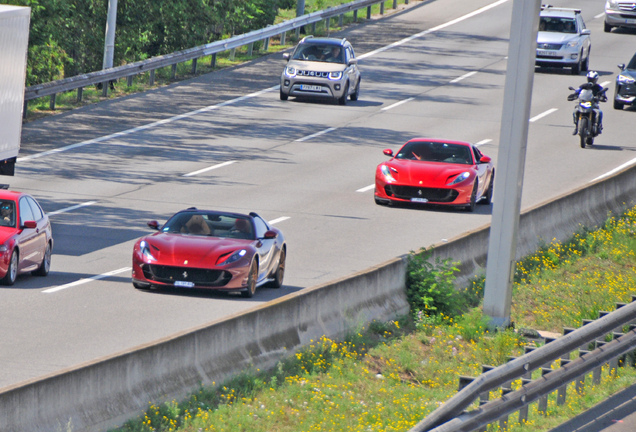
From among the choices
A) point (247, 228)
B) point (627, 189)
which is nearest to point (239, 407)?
point (247, 228)

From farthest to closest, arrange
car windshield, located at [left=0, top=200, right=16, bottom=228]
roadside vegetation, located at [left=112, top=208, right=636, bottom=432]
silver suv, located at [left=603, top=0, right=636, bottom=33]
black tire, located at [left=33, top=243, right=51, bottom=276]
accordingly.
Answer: silver suv, located at [left=603, top=0, right=636, bottom=33] → black tire, located at [left=33, top=243, right=51, bottom=276] → car windshield, located at [left=0, top=200, right=16, bottom=228] → roadside vegetation, located at [left=112, top=208, right=636, bottom=432]

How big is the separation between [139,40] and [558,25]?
47.8 ft

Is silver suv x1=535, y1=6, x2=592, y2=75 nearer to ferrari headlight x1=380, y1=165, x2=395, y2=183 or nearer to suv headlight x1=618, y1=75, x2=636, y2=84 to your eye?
suv headlight x1=618, y1=75, x2=636, y2=84

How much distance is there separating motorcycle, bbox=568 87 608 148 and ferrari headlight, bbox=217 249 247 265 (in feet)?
54.3

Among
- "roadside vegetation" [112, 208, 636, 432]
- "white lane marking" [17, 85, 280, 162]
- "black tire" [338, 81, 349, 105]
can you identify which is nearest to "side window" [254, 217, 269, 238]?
"roadside vegetation" [112, 208, 636, 432]

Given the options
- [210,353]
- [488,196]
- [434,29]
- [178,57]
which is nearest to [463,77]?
[434,29]

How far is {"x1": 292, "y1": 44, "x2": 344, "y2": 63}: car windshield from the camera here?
115 feet

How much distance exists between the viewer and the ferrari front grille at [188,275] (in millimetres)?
15227

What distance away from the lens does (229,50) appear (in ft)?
141

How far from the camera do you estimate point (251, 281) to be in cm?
1549

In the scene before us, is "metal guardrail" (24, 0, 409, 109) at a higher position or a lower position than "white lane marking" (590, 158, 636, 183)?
higher

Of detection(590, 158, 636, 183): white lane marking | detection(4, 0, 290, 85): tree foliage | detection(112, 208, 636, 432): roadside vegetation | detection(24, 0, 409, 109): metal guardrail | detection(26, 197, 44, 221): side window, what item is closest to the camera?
detection(112, 208, 636, 432): roadside vegetation

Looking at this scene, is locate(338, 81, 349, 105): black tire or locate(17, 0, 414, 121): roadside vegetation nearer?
locate(338, 81, 349, 105): black tire

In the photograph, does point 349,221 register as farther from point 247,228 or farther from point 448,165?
point 247,228
